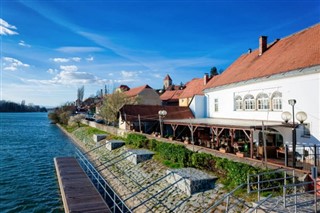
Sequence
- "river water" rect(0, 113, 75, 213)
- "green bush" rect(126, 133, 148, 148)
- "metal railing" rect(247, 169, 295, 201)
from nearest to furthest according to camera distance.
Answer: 1. "metal railing" rect(247, 169, 295, 201)
2. "river water" rect(0, 113, 75, 213)
3. "green bush" rect(126, 133, 148, 148)

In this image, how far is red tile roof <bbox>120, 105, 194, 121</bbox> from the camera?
3306 cm

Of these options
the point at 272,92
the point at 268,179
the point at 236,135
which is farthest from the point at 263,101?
the point at 268,179

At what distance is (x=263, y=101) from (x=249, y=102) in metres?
1.76

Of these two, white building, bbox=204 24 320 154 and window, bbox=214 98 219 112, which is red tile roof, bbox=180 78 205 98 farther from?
white building, bbox=204 24 320 154

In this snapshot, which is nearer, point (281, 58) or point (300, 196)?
point (300, 196)

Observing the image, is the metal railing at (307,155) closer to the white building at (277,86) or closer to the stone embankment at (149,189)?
the white building at (277,86)

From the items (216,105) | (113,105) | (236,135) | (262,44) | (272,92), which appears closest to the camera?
(272,92)

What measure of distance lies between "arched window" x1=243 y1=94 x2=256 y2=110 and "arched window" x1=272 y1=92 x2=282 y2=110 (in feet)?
7.14

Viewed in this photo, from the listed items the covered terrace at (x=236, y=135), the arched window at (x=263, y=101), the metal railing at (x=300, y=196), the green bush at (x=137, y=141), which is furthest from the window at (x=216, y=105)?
the metal railing at (x=300, y=196)

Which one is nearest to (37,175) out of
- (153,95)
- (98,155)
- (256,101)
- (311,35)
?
(98,155)

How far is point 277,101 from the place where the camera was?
63.2ft

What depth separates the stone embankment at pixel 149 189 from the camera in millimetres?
12602

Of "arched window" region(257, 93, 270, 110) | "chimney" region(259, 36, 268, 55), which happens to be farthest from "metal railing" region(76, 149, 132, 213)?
"chimney" region(259, 36, 268, 55)

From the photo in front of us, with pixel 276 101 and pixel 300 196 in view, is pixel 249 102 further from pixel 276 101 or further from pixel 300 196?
pixel 300 196
